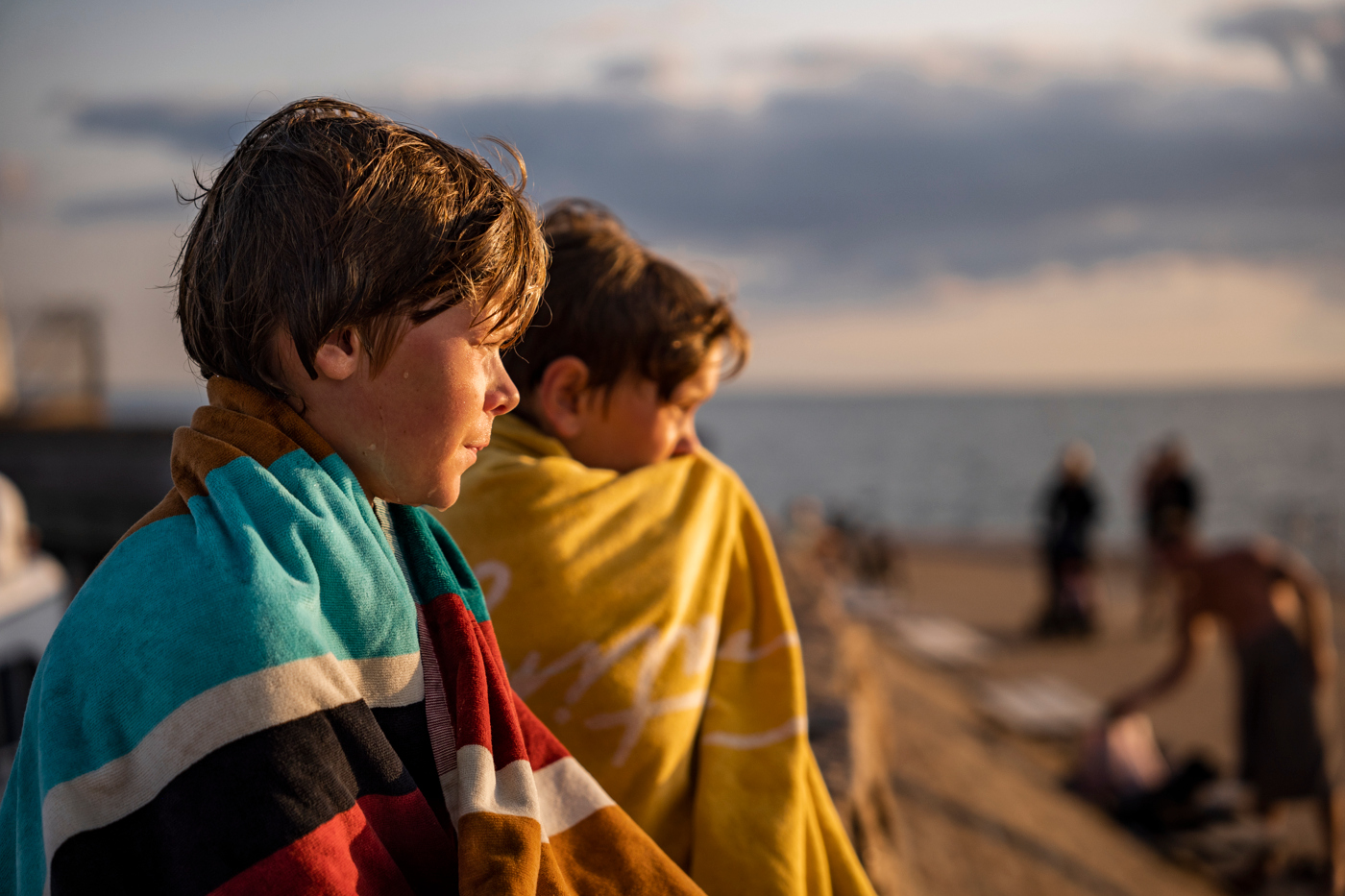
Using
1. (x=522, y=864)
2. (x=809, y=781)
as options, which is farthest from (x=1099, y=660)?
(x=522, y=864)

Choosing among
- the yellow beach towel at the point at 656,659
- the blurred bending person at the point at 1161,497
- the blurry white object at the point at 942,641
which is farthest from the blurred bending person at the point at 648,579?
the blurred bending person at the point at 1161,497

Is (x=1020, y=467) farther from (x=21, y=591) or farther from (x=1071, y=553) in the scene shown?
(x=21, y=591)

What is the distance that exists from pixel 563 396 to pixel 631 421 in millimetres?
143

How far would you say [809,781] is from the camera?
166cm

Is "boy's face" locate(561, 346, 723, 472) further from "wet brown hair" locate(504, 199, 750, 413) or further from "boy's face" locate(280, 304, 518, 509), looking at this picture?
"boy's face" locate(280, 304, 518, 509)

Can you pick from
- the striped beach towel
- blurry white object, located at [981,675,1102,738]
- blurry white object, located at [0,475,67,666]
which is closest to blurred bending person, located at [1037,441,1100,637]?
blurry white object, located at [981,675,1102,738]

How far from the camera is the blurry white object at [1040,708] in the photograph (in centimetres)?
782

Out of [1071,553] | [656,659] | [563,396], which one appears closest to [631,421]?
[563,396]

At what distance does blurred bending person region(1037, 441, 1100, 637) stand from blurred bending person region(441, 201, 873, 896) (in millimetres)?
11100

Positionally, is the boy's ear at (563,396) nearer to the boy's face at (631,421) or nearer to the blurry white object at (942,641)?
the boy's face at (631,421)

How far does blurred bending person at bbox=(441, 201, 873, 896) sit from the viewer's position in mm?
1467

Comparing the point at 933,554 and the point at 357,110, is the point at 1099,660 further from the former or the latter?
the point at 357,110

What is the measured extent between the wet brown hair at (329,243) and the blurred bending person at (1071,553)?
39.2 ft

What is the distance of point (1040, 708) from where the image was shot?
8.29 metres
